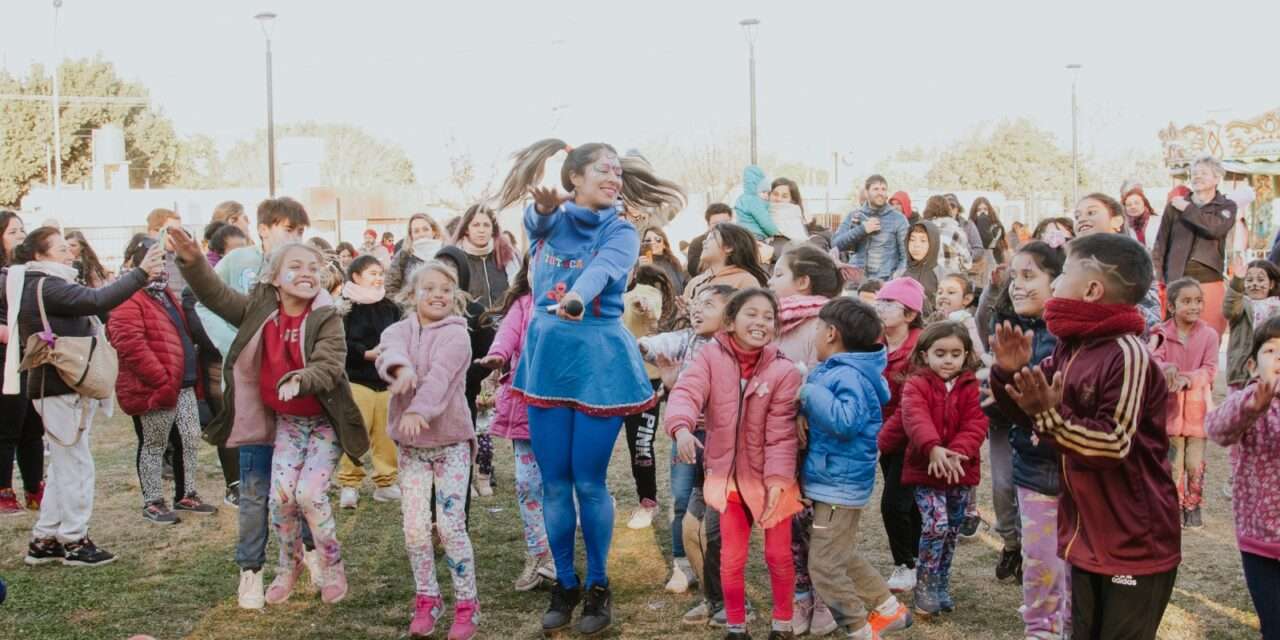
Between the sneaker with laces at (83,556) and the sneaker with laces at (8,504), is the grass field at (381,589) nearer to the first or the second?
the sneaker with laces at (83,556)

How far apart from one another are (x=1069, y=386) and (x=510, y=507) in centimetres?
477

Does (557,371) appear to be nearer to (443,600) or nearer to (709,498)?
(709,498)

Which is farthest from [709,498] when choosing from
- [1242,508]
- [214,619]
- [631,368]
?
[214,619]

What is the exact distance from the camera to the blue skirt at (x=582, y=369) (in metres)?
4.86

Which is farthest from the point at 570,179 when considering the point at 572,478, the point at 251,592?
the point at 251,592

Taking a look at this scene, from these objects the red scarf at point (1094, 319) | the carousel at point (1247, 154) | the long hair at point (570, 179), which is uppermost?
the carousel at point (1247, 154)

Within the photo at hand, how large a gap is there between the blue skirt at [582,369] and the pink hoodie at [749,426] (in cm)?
30

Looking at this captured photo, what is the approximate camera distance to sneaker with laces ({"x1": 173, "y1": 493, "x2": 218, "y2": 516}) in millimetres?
7598

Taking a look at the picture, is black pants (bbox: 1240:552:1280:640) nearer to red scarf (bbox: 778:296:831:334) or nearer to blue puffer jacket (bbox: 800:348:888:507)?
blue puffer jacket (bbox: 800:348:888:507)

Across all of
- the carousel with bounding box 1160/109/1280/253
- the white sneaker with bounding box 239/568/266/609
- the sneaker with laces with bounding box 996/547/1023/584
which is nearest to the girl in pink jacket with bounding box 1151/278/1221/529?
the sneaker with laces with bounding box 996/547/1023/584

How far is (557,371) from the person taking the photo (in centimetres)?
487

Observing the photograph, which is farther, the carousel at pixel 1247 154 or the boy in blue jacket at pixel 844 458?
the carousel at pixel 1247 154

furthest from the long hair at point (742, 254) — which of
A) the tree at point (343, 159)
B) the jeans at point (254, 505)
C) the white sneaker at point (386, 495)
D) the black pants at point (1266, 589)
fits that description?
the tree at point (343, 159)

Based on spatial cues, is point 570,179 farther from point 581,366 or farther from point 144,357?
point 144,357
